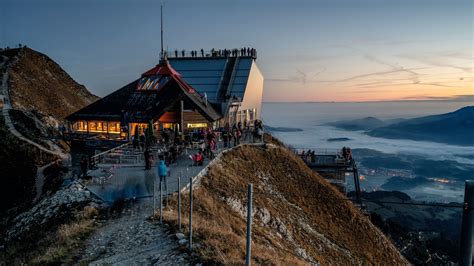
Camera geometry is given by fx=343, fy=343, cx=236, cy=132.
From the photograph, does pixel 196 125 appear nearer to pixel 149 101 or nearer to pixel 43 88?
pixel 149 101

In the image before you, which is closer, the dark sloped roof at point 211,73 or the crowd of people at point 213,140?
the crowd of people at point 213,140

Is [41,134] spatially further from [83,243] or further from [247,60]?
[83,243]

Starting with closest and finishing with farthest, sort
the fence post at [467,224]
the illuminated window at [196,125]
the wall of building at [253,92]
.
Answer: the fence post at [467,224] → the illuminated window at [196,125] → the wall of building at [253,92]

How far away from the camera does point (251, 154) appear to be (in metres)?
30.0

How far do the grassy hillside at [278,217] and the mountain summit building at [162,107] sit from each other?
30.0 feet

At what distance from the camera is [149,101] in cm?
3797

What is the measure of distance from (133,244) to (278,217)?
1121 cm

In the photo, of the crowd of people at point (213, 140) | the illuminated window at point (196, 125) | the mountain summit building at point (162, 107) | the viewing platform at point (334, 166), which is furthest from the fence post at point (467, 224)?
the viewing platform at point (334, 166)

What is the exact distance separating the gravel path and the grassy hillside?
882mm

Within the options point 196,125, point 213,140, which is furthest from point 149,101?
point 213,140

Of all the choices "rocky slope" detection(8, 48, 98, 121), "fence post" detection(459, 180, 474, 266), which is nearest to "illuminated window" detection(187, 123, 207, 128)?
"fence post" detection(459, 180, 474, 266)

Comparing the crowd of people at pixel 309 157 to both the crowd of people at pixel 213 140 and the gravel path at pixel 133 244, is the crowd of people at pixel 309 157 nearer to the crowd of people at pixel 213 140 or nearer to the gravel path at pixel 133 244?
the crowd of people at pixel 213 140

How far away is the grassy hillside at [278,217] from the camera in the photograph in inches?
539

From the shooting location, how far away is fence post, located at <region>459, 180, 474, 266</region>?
4.73 meters
